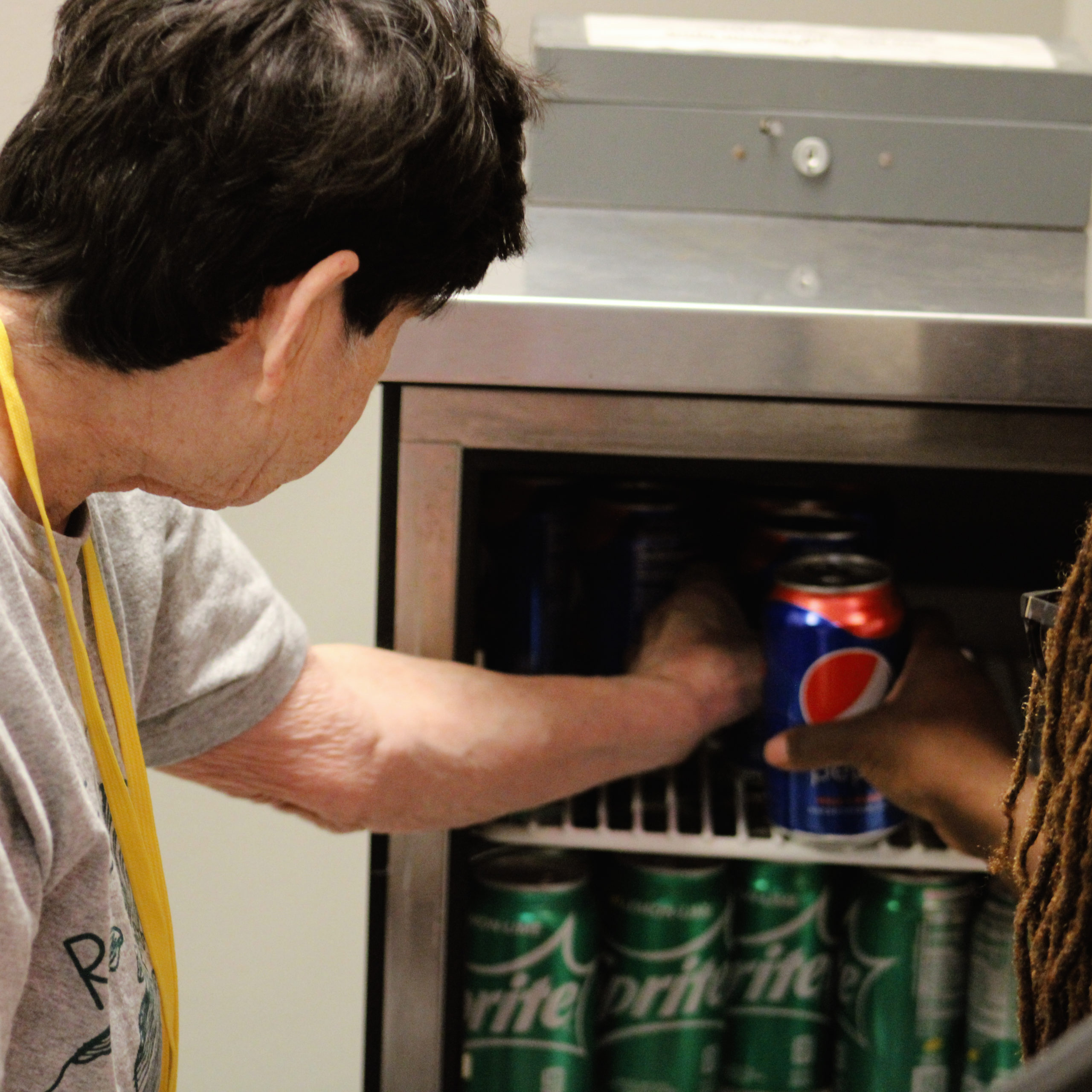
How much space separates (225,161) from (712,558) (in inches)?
31.4

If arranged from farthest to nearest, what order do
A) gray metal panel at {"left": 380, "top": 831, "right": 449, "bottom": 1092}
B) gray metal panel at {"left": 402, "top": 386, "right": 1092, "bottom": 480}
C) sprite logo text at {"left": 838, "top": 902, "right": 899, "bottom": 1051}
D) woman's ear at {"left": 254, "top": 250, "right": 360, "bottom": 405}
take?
sprite logo text at {"left": 838, "top": 902, "right": 899, "bottom": 1051}
gray metal panel at {"left": 380, "top": 831, "right": 449, "bottom": 1092}
gray metal panel at {"left": 402, "top": 386, "right": 1092, "bottom": 480}
woman's ear at {"left": 254, "top": 250, "right": 360, "bottom": 405}

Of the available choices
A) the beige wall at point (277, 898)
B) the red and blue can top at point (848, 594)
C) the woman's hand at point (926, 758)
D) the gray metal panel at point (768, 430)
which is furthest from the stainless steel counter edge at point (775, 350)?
the beige wall at point (277, 898)

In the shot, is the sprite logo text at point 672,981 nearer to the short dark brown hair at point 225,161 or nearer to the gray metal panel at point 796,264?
the gray metal panel at point 796,264

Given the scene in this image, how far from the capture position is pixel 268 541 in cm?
132

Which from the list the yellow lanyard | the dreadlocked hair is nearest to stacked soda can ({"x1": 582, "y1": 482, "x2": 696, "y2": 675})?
the yellow lanyard

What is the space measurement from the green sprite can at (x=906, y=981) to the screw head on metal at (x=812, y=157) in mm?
611

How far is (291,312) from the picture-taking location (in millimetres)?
665

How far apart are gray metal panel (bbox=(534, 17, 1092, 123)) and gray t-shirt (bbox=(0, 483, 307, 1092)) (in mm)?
492

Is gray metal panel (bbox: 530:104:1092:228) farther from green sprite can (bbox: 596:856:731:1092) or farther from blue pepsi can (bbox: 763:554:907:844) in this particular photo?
green sprite can (bbox: 596:856:731:1092)

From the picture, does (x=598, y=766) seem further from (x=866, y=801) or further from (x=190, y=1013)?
(x=190, y=1013)

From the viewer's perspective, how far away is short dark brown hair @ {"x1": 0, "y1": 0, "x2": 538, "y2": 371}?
620 millimetres

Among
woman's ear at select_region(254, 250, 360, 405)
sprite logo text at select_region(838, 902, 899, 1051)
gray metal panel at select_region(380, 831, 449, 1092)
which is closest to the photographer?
woman's ear at select_region(254, 250, 360, 405)

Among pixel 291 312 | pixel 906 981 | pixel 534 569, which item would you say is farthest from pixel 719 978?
pixel 291 312

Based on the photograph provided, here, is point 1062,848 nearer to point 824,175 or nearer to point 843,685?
point 843,685
